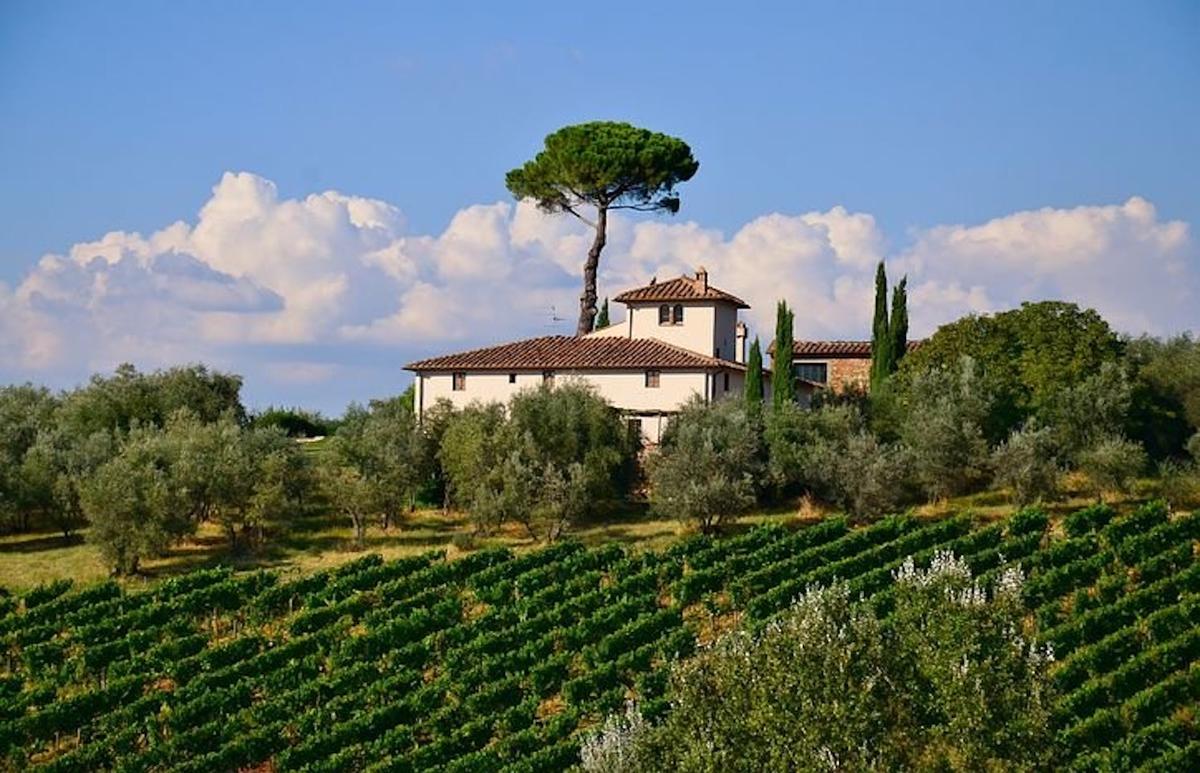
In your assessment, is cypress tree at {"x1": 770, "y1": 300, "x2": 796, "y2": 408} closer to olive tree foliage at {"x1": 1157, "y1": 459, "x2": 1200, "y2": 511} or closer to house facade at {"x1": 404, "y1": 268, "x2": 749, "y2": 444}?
house facade at {"x1": 404, "y1": 268, "x2": 749, "y2": 444}

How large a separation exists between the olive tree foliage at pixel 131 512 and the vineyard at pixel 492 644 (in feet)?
7.66

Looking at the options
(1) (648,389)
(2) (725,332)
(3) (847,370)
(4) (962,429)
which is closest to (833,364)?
(3) (847,370)

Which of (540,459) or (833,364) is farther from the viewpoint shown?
(833,364)

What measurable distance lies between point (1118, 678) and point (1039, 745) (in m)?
12.4

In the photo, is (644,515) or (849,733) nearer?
(849,733)

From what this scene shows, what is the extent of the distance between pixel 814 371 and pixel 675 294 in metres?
7.34

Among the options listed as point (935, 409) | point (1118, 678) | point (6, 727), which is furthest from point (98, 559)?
point (1118, 678)

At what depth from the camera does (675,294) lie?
2368 inches

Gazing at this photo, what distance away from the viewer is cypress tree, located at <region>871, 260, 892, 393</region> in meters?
58.1

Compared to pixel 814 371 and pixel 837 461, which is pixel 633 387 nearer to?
pixel 837 461

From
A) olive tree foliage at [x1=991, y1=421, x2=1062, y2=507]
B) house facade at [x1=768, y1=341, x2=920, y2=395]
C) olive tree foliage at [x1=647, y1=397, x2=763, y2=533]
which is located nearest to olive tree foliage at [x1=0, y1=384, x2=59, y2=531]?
olive tree foliage at [x1=647, y1=397, x2=763, y2=533]

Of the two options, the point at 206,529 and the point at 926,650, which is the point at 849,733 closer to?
the point at 926,650

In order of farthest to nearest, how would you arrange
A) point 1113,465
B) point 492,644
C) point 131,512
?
point 1113,465
point 131,512
point 492,644

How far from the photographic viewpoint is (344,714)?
115ft
